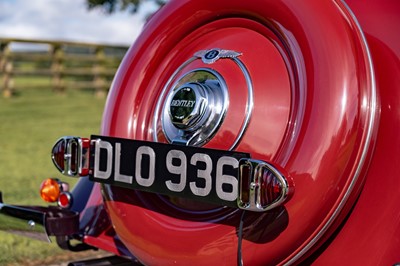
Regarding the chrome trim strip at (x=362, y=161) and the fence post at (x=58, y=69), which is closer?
the chrome trim strip at (x=362, y=161)

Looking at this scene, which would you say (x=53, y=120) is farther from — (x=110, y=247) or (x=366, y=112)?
(x=366, y=112)

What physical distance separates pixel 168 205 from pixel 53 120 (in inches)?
367

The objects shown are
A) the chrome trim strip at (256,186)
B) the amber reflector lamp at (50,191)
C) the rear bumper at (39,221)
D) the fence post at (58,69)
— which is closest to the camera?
the chrome trim strip at (256,186)

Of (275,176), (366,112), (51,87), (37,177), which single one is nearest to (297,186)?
(275,176)

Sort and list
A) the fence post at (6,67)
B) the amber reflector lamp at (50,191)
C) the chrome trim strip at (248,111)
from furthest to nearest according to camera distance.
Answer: the fence post at (6,67), the amber reflector lamp at (50,191), the chrome trim strip at (248,111)

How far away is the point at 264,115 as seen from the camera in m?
2.24

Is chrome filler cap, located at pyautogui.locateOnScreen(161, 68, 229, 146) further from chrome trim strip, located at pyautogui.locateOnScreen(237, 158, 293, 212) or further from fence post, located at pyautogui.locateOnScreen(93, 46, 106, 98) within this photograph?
fence post, located at pyautogui.locateOnScreen(93, 46, 106, 98)

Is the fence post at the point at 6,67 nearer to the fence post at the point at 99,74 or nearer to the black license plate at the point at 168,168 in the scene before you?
the fence post at the point at 99,74

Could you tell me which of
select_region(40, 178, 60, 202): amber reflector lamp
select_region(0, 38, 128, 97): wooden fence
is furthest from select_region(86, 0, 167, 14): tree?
select_region(40, 178, 60, 202): amber reflector lamp

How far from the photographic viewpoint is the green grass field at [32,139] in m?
4.14

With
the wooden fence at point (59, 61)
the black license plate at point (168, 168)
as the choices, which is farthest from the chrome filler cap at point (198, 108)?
the wooden fence at point (59, 61)

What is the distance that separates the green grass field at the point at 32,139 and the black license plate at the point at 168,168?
1564 millimetres

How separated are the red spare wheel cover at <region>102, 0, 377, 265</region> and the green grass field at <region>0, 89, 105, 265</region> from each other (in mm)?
1632

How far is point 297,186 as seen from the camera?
199 cm
